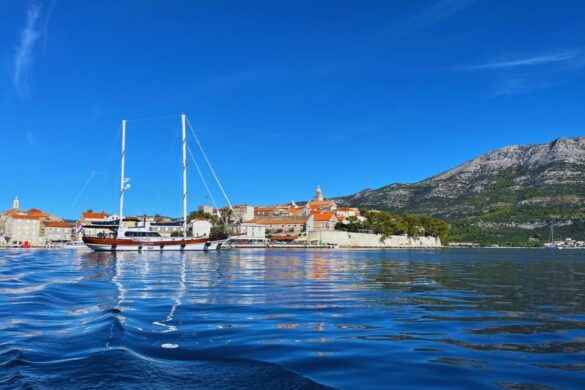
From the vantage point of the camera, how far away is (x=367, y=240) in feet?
512

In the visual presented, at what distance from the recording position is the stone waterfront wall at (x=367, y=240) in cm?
14425

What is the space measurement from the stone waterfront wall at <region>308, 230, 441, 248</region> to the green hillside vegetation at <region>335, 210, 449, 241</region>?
221cm

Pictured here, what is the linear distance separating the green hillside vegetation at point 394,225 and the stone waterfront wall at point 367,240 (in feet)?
7.25

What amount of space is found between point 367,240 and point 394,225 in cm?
1214

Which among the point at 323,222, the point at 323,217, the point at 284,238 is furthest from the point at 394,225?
the point at 284,238

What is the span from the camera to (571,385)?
6590 millimetres

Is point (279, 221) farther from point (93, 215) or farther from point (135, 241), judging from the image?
point (135, 241)

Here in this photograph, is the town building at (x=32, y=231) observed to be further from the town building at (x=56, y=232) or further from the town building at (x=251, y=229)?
the town building at (x=251, y=229)

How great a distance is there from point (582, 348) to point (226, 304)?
31.3ft

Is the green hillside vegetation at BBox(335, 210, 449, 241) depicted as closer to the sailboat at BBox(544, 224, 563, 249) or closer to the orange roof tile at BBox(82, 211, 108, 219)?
the sailboat at BBox(544, 224, 563, 249)

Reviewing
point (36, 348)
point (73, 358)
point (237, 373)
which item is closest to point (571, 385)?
Result: point (237, 373)

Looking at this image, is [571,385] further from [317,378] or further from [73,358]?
[73,358]

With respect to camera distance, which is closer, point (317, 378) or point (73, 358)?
point (317, 378)

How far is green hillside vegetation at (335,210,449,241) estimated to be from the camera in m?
158
